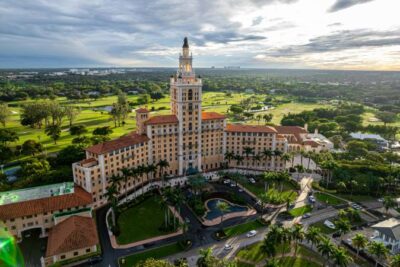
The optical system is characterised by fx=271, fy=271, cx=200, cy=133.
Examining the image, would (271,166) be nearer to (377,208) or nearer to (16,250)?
(377,208)

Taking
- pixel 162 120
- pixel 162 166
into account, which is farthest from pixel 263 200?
pixel 162 120

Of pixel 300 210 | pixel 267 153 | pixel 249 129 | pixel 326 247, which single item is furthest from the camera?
pixel 249 129

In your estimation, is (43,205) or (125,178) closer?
(43,205)

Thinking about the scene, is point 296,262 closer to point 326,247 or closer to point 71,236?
point 326,247

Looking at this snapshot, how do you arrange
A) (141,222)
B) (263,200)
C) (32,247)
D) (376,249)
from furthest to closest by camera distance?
(263,200)
(141,222)
(32,247)
(376,249)

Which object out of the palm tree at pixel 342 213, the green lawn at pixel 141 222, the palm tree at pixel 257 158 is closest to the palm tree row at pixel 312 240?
the palm tree at pixel 342 213

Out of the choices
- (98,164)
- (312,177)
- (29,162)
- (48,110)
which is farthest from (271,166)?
(48,110)
